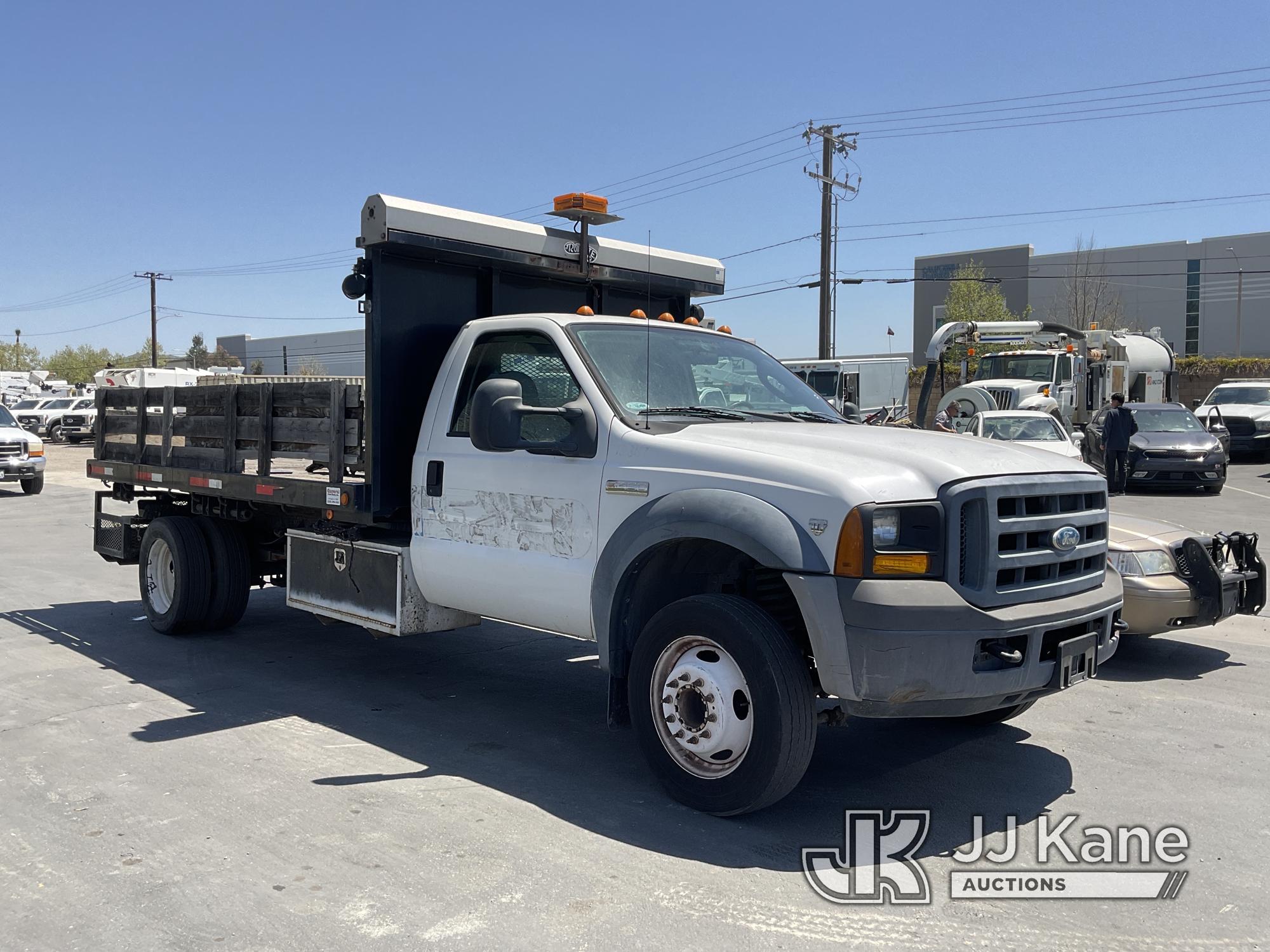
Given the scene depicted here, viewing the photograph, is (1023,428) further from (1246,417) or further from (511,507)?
(1246,417)

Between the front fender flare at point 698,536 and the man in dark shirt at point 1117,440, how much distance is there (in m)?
14.5

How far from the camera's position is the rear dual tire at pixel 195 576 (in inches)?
307

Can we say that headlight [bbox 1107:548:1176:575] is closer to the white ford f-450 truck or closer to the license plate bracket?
the white ford f-450 truck

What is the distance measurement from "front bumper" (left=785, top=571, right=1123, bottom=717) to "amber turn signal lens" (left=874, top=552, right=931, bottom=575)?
41 millimetres

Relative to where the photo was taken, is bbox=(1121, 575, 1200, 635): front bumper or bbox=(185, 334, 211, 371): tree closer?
bbox=(1121, 575, 1200, 635): front bumper

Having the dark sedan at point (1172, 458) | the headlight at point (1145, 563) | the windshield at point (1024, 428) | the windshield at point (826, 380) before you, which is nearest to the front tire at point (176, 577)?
the headlight at point (1145, 563)

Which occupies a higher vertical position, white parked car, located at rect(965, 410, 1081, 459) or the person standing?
the person standing

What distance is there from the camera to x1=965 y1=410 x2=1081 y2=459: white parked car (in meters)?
15.8

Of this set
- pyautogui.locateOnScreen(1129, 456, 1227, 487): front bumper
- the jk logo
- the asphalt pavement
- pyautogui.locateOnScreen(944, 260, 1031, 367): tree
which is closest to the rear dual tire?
the asphalt pavement

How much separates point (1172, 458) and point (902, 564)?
16459 mm

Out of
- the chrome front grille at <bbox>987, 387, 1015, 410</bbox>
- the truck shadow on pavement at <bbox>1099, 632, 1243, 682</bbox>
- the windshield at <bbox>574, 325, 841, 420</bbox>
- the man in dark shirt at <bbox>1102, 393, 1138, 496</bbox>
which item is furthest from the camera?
the chrome front grille at <bbox>987, 387, 1015, 410</bbox>

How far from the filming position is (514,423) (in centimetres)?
480

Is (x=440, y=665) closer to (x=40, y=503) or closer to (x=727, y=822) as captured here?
(x=727, y=822)

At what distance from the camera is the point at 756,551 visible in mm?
4188
